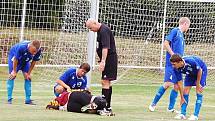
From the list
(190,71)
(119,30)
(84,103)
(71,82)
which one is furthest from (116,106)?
(119,30)

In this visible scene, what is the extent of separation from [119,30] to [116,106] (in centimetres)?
762

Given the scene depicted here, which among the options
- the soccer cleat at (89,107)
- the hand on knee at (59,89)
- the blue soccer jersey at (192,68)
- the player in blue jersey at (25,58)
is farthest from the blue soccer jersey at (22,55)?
the blue soccer jersey at (192,68)

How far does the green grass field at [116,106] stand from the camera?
11523mm

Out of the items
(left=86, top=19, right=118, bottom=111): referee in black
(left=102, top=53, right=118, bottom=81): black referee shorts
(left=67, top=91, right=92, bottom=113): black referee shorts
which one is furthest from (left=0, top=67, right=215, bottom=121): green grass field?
(left=102, top=53, right=118, bottom=81): black referee shorts

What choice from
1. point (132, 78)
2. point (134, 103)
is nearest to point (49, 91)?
point (134, 103)

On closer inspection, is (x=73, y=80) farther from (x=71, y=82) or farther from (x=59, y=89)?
(x=59, y=89)

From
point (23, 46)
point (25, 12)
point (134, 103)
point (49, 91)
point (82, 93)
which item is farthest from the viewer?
point (25, 12)

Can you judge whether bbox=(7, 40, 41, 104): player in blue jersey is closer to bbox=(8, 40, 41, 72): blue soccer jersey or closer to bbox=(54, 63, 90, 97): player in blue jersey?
bbox=(8, 40, 41, 72): blue soccer jersey

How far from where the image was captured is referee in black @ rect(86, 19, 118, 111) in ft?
41.0

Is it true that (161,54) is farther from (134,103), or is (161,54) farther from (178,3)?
(134,103)

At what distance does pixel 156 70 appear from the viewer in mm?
22547

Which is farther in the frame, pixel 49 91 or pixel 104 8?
pixel 104 8

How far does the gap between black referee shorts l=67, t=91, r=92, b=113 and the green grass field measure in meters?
0.34

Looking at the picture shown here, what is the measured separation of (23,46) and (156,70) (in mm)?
9376
